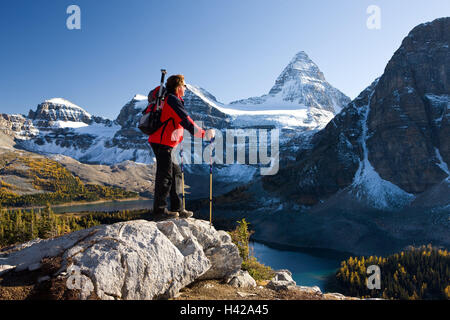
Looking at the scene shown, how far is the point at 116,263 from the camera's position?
555 cm

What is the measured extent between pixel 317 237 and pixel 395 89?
3696 inches

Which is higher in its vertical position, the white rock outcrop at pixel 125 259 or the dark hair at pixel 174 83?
the dark hair at pixel 174 83

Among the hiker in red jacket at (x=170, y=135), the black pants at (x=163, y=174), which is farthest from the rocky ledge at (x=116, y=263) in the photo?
the hiker in red jacket at (x=170, y=135)

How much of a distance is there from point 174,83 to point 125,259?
4352 mm

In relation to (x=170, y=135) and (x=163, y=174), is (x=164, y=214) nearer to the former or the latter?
(x=163, y=174)

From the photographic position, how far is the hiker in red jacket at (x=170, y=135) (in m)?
7.12

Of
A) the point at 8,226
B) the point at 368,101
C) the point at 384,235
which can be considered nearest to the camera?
the point at 8,226

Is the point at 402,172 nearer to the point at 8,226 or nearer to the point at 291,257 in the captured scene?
the point at 291,257

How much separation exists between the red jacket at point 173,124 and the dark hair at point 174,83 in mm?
449

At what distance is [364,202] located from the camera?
136375 mm

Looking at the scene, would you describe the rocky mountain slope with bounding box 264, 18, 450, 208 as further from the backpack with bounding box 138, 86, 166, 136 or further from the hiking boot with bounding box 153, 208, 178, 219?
the backpack with bounding box 138, 86, 166, 136

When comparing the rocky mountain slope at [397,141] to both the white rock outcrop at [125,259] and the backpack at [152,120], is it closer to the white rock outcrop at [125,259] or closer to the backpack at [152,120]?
the white rock outcrop at [125,259]

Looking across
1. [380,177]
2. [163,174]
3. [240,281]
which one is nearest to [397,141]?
[380,177]

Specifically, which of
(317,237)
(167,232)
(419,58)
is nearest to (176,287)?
(167,232)
